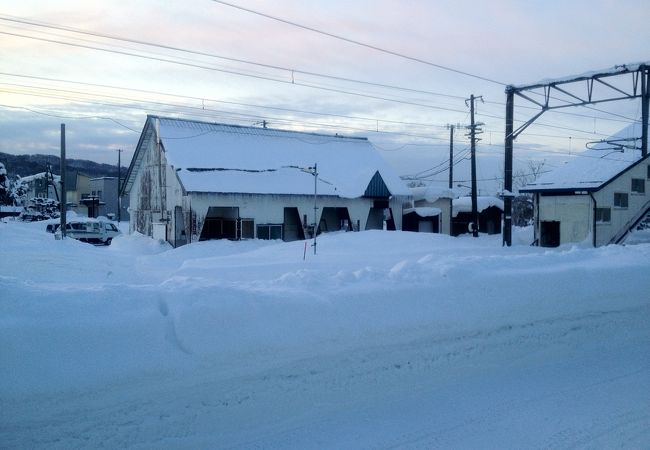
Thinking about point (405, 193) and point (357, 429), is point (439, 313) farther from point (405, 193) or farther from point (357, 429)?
point (405, 193)

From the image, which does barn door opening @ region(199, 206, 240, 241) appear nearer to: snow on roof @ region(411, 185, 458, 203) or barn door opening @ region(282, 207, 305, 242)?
barn door opening @ region(282, 207, 305, 242)

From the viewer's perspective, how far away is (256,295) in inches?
307

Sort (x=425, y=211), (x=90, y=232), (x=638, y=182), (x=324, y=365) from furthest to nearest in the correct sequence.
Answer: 1. (x=425, y=211)
2. (x=90, y=232)
3. (x=638, y=182)
4. (x=324, y=365)

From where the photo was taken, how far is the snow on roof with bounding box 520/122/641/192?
103 ft

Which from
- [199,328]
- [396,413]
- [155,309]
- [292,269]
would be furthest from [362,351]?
[292,269]

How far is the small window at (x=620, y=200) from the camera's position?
3212 centimetres

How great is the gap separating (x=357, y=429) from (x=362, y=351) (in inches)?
55.7

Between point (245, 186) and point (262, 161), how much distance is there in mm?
3423

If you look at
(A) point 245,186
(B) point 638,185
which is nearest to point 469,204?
(B) point 638,185

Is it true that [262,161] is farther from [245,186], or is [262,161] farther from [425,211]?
[425,211]

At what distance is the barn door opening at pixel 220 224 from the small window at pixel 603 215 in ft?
61.7

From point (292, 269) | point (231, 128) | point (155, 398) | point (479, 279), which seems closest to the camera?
point (155, 398)

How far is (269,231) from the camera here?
32.2 m

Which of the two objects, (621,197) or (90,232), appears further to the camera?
(90,232)
